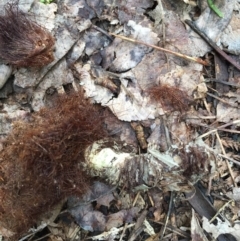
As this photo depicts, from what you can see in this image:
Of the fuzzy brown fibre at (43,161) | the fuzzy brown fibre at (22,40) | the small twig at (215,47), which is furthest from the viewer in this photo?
the small twig at (215,47)

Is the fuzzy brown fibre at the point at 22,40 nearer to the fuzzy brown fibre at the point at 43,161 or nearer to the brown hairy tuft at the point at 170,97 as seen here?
the fuzzy brown fibre at the point at 43,161

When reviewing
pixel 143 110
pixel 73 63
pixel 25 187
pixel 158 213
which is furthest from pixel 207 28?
pixel 25 187

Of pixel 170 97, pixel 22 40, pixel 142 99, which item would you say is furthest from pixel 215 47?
pixel 22 40

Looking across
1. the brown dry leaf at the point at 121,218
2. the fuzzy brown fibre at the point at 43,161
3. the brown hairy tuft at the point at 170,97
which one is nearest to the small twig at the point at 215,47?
the brown hairy tuft at the point at 170,97

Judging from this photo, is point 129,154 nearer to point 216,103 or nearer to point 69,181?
point 69,181

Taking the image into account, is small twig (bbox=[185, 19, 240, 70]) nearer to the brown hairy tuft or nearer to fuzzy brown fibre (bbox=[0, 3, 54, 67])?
the brown hairy tuft

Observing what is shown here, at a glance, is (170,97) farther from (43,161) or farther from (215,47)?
(43,161)
